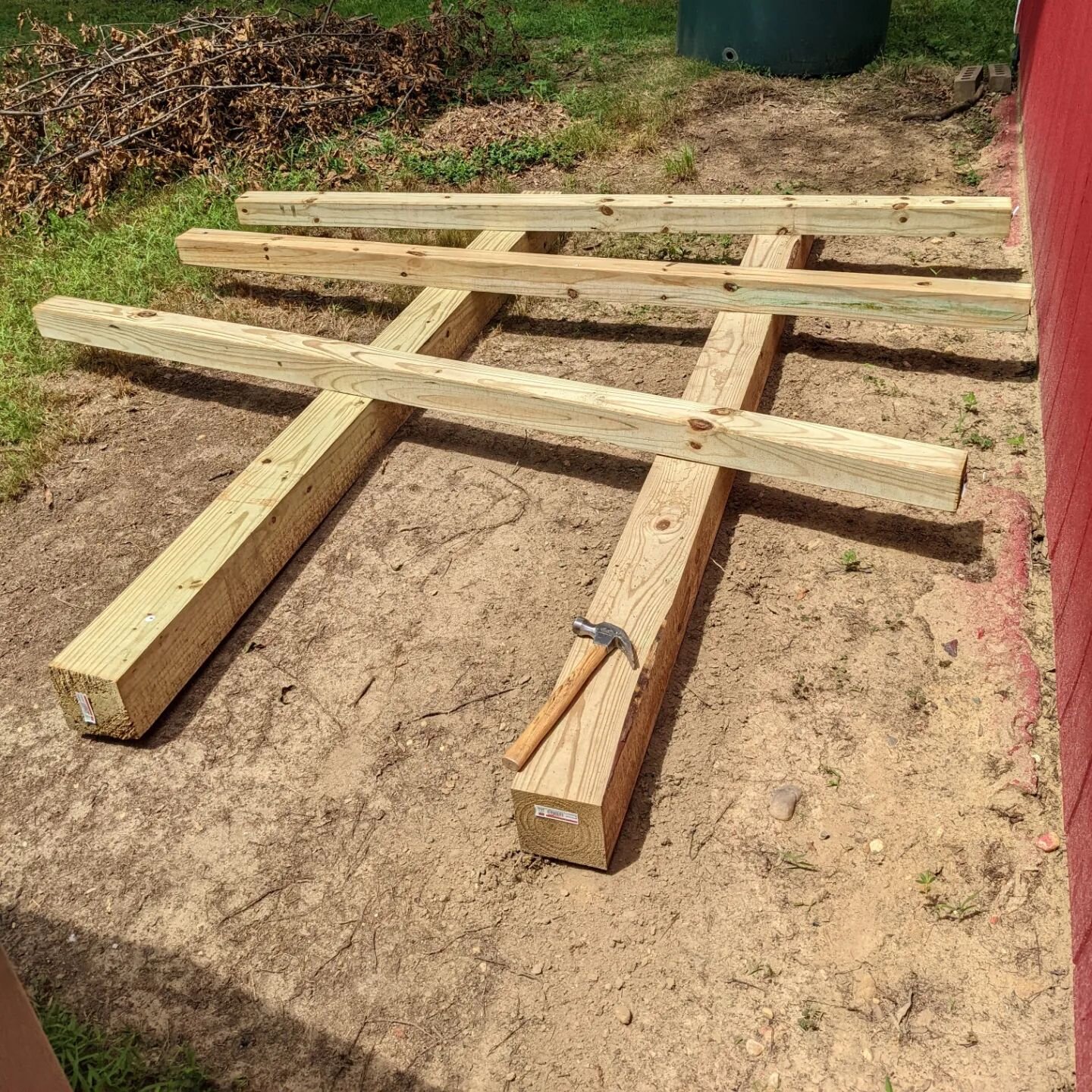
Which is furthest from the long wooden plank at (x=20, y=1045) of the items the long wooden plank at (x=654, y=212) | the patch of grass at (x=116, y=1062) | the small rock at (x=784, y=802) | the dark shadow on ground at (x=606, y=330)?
the long wooden plank at (x=654, y=212)

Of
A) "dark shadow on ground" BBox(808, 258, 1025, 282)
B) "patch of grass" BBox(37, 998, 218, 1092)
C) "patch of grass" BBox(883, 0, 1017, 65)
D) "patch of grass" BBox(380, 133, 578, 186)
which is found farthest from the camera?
"patch of grass" BBox(883, 0, 1017, 65)

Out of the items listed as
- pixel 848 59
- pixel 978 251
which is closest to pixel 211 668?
pixel 978 251

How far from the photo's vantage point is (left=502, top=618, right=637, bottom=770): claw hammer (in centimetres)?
215

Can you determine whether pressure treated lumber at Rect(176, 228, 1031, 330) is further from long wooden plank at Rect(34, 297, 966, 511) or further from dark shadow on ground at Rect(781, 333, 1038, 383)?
long wooden plank at Rect(34, 297, 966, 511)

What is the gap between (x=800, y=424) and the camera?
2910 mm

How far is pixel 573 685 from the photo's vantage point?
229 cm

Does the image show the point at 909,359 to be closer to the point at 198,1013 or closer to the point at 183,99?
the point at 198,1013

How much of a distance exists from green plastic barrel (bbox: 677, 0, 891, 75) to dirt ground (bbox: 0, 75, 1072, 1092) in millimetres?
3832

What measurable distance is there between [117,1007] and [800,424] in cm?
221

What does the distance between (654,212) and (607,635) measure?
2455 mm

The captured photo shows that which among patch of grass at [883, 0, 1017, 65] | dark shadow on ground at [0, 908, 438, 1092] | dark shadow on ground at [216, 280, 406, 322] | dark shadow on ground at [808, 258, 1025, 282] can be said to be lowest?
dark shadow on ground at [0, 908, 438, 1092]

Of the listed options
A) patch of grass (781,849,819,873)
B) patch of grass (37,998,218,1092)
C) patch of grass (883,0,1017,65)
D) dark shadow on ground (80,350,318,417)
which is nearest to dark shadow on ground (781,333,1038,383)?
dark shadow on ground (80,350,318,417)

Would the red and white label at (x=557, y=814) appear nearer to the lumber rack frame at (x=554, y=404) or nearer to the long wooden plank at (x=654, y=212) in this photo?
the lumber rack frame at (x=554, y=404)

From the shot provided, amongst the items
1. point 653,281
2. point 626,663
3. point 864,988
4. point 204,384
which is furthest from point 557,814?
point 204,384
